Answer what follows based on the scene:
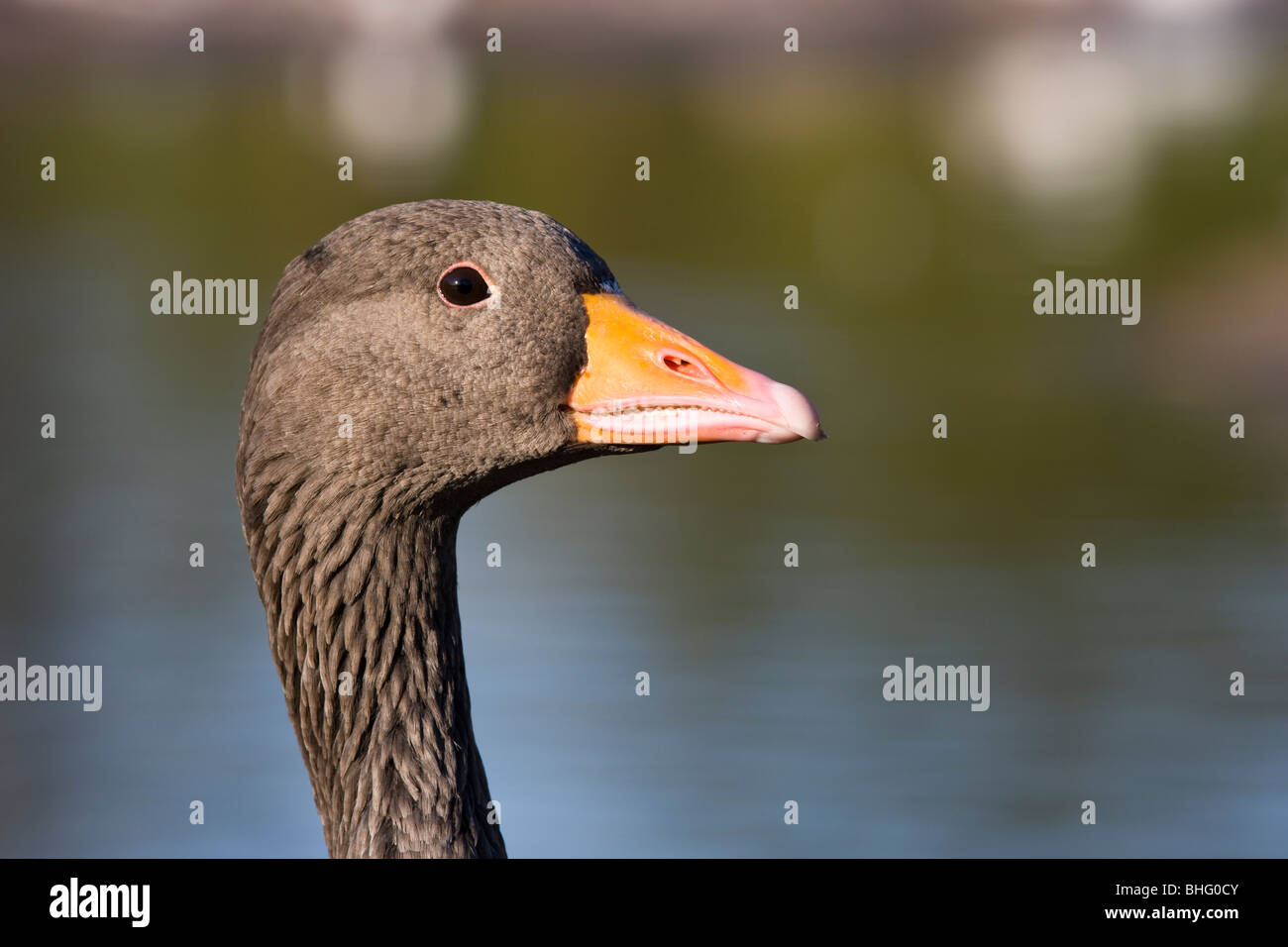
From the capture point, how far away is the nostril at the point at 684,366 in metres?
5.21

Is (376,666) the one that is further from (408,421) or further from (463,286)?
(463,286)

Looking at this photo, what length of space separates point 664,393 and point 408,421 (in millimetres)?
849

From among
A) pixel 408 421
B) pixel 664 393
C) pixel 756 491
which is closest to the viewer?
pixel 664 393

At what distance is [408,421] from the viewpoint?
5.30 metres

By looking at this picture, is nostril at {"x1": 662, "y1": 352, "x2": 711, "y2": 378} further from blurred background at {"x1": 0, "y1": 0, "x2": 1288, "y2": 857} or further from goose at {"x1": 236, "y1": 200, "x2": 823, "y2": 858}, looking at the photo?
blurred background at {"x1": 0, "y1": 0, "x2": 1288, "y2": 857}

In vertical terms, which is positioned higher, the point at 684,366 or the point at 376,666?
the point at 684,366

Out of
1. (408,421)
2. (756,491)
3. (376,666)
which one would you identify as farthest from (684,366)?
(756,491)

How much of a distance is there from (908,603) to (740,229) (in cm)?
1490

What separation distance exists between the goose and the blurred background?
6.37 meters

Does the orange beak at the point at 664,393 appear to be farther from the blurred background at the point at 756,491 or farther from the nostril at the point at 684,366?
the blurred background at the point at 756,491

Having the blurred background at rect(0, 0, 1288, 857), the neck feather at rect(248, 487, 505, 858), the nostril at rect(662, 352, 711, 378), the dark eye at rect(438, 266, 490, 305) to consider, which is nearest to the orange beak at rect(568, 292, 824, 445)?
the nostril at rect(662, 352, 711, 378)

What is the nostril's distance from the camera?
17.1ft

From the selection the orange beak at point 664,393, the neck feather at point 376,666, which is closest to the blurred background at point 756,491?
the neck feather at point 376,666

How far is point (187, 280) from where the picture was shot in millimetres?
23109
